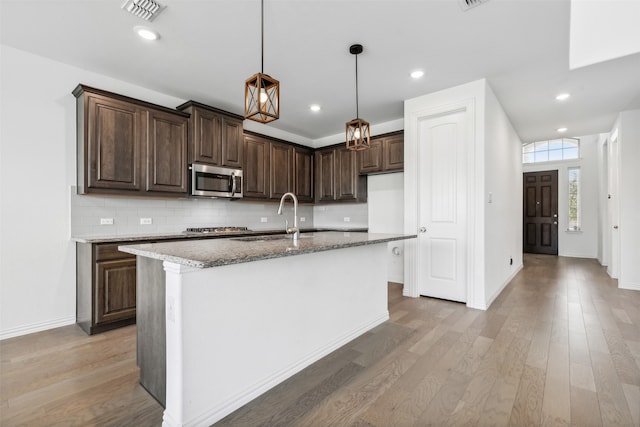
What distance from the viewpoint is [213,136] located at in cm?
394

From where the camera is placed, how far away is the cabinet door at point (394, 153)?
4539mm

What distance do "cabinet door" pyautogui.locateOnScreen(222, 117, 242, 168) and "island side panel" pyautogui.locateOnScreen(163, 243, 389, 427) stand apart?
7.68 ft

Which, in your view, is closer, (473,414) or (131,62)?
(473,414)

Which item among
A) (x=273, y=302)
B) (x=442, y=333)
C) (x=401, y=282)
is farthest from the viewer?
(x=401, y=282)

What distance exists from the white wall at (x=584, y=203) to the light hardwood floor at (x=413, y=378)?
5081 millimetres

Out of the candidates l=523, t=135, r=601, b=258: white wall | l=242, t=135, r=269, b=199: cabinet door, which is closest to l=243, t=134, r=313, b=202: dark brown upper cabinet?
l=242, t=135, r=269, b=199: cabinet door

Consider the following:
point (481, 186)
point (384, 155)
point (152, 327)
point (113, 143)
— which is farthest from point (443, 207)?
point (113, 143)

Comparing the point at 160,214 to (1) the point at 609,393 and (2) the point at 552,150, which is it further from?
(2) the point at 552,150

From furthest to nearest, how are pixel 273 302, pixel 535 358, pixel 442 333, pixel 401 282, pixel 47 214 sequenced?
1. pixel 401 282
2. pixel 47 214
3. pixel 442 333
4. pixel 535 358
5. pixel 273 302

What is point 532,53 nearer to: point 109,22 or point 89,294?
point 109,22

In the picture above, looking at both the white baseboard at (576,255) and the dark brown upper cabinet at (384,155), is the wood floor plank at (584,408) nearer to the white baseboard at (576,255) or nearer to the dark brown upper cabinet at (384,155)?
the dark brown upper cabinet at (384,155)

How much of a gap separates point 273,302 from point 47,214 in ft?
8.52

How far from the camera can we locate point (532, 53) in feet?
9.54

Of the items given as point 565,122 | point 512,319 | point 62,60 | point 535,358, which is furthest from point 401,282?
point 62,60
